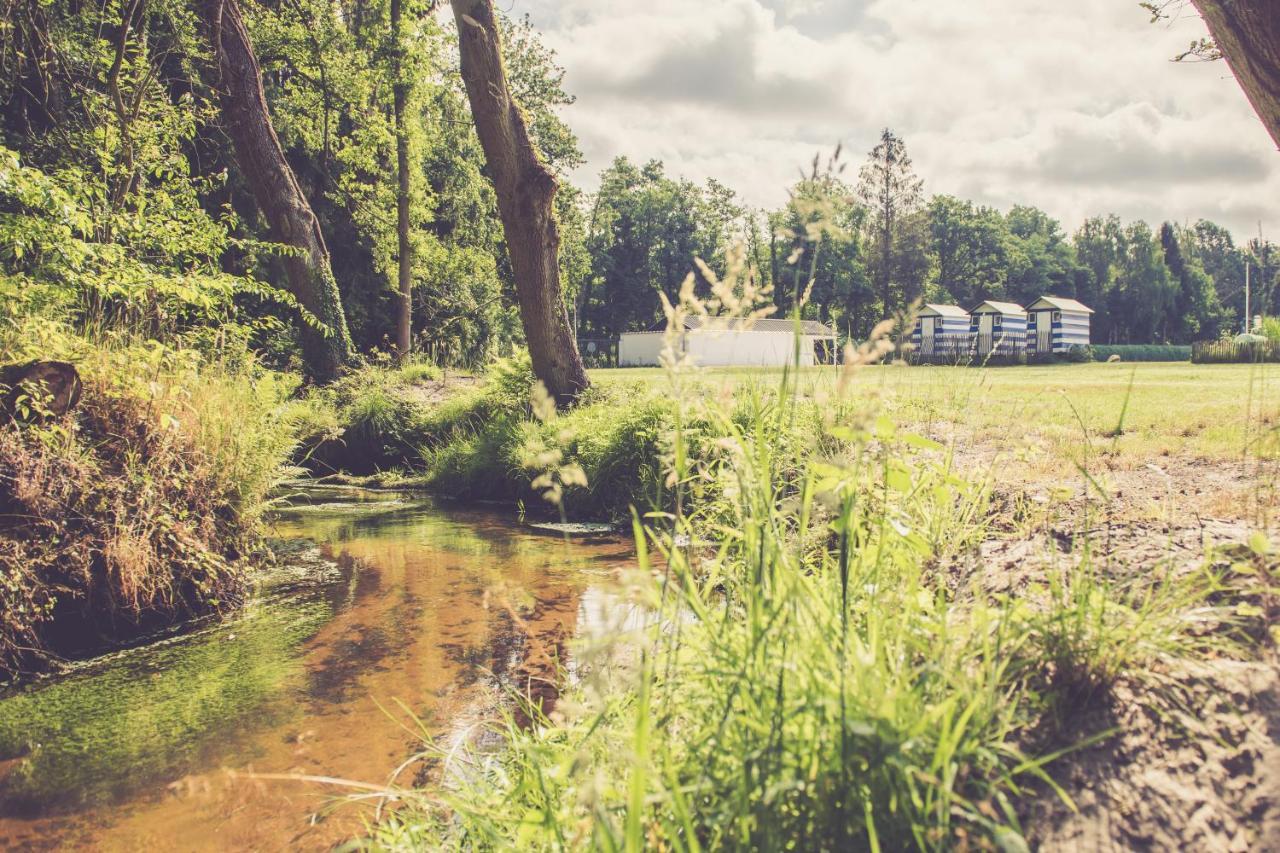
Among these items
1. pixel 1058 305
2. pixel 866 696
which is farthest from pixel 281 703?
pixel 1058 305

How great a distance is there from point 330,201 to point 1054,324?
50617 millimetres

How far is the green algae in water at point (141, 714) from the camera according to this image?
273 cm

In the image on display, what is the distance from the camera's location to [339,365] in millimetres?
12664

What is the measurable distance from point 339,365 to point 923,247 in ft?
170

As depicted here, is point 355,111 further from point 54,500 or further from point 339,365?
point 54,500

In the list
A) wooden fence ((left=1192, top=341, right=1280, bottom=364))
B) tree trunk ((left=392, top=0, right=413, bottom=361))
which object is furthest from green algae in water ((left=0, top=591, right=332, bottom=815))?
wooden fence ((left=1192, top=341, right=1280, bottom=364))

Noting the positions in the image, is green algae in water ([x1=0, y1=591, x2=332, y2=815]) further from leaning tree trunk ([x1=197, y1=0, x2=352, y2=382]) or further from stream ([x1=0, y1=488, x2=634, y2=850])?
leaning tree trunk ([x1=197, y1=0, x2=352, y2=382])

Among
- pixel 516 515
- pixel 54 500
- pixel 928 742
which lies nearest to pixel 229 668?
pixel 54 500

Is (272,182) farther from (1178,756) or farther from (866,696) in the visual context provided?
(1178,756)

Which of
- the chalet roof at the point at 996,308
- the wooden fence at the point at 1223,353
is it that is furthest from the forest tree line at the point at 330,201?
the chalet roof at the point at 996,308

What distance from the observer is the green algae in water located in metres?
2.73

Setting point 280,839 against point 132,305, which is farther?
point 132,305

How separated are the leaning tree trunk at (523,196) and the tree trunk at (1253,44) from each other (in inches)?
276

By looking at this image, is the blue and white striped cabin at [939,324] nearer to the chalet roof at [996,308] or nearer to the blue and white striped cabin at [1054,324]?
the chalet roof at [996,308]
